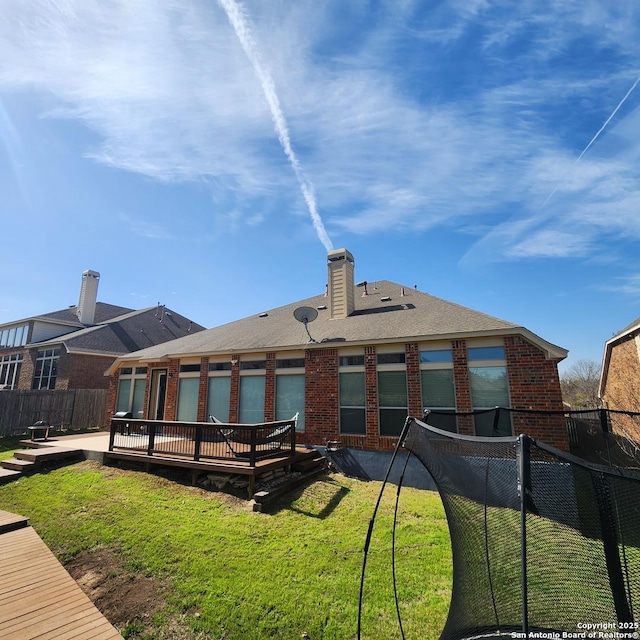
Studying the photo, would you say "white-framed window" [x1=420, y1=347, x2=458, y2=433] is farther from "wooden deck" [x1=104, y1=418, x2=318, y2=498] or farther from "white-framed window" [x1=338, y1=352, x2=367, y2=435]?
"wooden deck" [x1=104, y1=418, x2=318, y2=498]

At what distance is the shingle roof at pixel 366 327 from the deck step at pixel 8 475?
5320 mm

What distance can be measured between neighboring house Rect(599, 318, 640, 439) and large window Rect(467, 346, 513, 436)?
5498mm

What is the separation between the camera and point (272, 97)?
1122 cm

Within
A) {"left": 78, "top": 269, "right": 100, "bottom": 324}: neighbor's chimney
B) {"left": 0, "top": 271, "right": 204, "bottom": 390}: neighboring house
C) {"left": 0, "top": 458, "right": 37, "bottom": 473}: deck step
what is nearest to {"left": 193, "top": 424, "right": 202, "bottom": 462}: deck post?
{"left": 0, "top": 458, "right": 37, "bottom": 473}: deck step

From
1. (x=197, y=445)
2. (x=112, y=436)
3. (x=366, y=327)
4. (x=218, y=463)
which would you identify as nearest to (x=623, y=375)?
(x=366, y=327)

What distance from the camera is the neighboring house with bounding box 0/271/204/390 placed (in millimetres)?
19534

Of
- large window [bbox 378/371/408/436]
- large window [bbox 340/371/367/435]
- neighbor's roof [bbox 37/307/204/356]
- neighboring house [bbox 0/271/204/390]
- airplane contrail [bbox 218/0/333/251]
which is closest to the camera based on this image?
airplane contrail [bbox 218/0/333/251]

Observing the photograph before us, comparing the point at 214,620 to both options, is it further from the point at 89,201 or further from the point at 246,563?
the point at 89,201

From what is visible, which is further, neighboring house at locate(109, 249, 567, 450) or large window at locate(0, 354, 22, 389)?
large window at locate(0, 354, 22, 389)

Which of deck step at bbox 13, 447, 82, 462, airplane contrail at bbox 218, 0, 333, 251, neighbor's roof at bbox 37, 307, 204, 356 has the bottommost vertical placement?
deck step at bbox 13, 447, 82, 462

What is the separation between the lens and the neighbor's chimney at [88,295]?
2341 centimetres

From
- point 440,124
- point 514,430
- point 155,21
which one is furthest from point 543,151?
point 155,21

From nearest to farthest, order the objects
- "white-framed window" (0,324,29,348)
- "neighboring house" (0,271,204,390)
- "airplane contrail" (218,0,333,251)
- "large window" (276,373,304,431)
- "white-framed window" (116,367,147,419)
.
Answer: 1. "airplane contrail" (218,0,333,251)
2. "large window" (276,373,304,431)
3. "white-framed window" (116,367,147,419)
4. "neighboring house" (0,271,204,390)
5. "white-framed window" (0,324,29,348)

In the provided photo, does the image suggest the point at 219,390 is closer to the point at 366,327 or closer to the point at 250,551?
the point at 366,327
